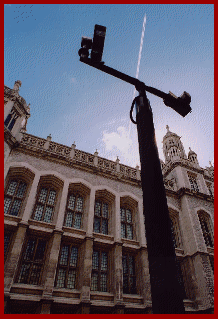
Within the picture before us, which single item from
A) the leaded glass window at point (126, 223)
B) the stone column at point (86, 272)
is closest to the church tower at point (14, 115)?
the stone column at point (86, 272)

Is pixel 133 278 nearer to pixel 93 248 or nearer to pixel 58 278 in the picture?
pixel 93 248

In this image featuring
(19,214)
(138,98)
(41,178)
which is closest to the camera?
(138,98)

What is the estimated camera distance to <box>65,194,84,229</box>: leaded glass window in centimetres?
1170

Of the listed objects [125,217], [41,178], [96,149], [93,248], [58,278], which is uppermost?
[96,149]

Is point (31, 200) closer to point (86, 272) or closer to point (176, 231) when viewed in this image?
point (86, 272)

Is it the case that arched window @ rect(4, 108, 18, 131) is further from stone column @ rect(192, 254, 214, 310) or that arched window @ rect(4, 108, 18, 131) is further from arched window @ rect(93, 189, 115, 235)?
stone column @ rect(192, 254, 214, 310)

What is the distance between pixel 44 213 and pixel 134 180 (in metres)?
6.27

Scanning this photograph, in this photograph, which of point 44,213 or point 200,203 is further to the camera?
point 200,203

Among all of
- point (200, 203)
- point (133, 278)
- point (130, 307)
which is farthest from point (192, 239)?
point (130, 307)

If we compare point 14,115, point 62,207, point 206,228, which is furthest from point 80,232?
point 206,228

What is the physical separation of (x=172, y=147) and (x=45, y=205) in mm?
13530

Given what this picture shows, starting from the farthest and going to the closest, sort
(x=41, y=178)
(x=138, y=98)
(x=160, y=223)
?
(x=41, y=178)
(x=138, y=98)
(x=160, y=223)

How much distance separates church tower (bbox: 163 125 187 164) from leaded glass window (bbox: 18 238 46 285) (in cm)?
1348

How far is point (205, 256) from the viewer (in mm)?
12664
